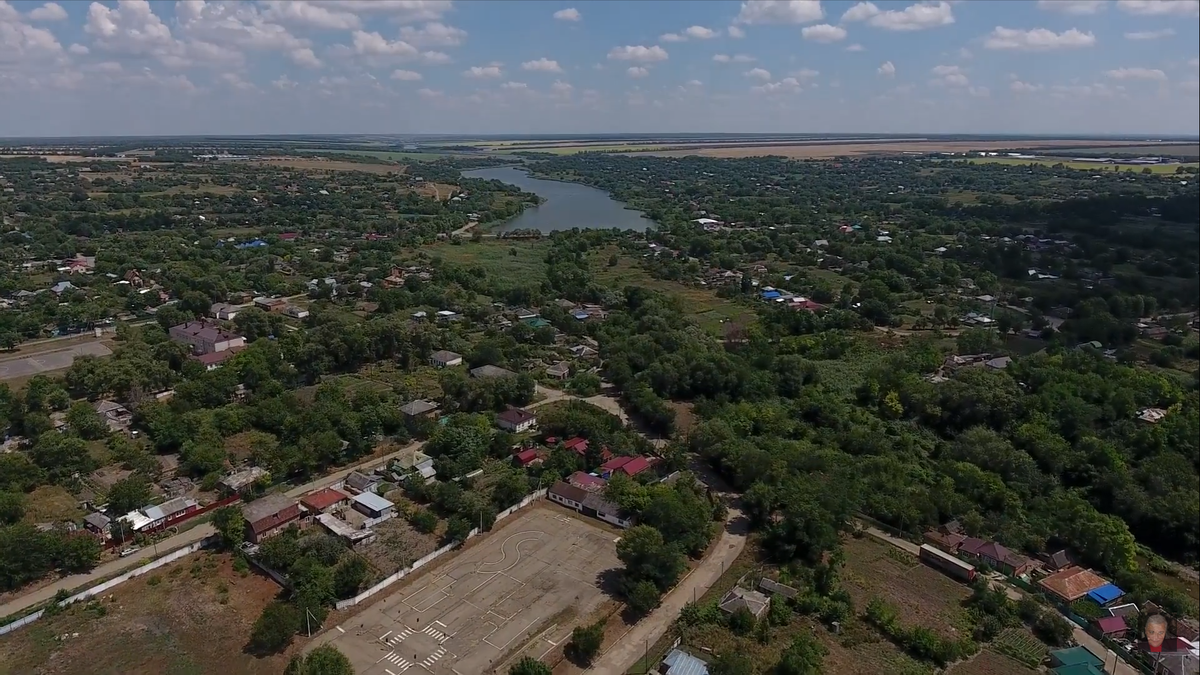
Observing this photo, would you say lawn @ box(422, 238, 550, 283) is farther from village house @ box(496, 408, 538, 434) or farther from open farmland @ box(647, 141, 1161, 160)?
open farmland @ box(647, 141, 1161, 160)

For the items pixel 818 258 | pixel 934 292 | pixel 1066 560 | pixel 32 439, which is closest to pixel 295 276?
pixel 32 439

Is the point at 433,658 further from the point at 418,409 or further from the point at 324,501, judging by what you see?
the point at 418,409

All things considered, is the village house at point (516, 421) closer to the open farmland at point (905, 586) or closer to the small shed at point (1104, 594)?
the open farmland at point (905, 586)

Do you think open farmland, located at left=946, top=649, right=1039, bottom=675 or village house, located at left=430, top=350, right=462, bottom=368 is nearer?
open farmland, located at left=946, top=649, right=1039, bottom=675

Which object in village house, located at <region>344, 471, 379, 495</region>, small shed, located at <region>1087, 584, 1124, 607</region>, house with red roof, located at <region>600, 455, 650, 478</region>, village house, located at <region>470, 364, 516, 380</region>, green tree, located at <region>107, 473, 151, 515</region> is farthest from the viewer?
village house, located at <region>470, 364, 516, 380</region>

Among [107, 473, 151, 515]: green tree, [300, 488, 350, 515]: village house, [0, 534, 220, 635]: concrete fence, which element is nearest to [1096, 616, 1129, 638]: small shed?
[300, 488, 350, 515]: village house

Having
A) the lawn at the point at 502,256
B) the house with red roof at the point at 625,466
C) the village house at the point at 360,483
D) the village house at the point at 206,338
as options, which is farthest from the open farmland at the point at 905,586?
the lawn at the point at 502,256

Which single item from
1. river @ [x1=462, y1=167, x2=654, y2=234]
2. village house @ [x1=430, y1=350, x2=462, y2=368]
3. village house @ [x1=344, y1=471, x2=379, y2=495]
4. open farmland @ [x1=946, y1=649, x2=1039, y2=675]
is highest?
river @ [x1=462, y1=167, x2=654, y2=234]
